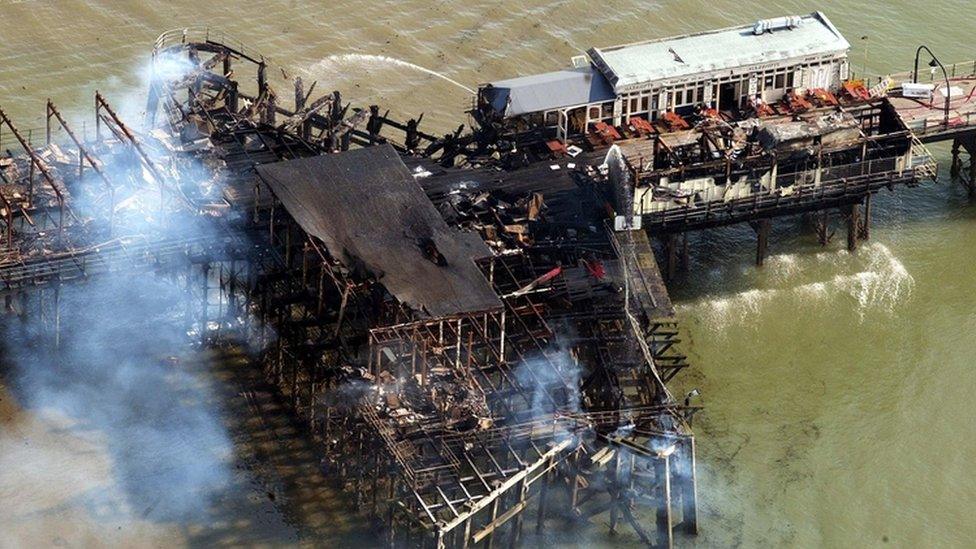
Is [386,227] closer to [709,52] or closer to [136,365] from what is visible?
[136,365]

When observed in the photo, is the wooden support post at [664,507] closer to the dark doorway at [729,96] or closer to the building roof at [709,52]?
the building roof at [709,52]

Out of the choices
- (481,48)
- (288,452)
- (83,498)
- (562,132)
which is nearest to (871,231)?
(562,132)

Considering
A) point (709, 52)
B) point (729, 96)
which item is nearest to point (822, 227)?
point (729, 96)

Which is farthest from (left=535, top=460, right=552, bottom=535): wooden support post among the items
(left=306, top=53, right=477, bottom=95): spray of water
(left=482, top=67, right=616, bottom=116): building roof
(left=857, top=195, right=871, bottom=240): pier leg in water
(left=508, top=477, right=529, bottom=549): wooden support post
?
(left=306, top=53, right=477, bottom=95): spray of water

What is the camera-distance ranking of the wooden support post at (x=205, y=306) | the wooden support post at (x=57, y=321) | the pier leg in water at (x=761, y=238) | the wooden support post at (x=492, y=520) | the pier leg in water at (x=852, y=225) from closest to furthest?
the wooden support post at (x=492, y=520) → the wooden support post at (x=57, y=321) → the wooden support post at (x=205, y=306) → the pier leg in water at (x=761, y=238) → the pier leg in water at (x=852, y=225)

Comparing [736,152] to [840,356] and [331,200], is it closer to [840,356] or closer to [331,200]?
[840,356]

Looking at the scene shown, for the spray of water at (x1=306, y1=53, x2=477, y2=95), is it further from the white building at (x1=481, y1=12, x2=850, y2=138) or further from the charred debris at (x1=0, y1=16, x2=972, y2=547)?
the white building at (x1=481, y1=12, x2=850, y2=138)

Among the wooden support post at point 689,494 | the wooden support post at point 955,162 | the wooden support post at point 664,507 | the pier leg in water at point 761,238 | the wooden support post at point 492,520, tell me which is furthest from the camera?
the wooden support post at point 955,162

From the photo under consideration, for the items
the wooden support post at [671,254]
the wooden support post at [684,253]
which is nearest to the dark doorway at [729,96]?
the wooden support post at [684,253]
